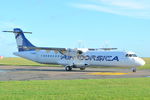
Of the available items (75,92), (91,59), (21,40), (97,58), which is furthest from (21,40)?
(75,92)

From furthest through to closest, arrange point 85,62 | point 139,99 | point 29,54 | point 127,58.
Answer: point 29,54 → point 85,62 → point 127,58 → point 139,99

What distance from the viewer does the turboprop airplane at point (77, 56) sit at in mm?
38719

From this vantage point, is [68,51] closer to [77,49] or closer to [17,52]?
[77,49]

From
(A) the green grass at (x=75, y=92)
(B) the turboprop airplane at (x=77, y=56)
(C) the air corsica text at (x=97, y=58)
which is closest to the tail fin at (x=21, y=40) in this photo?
(B) the turboprop airplane at (x=77, y=56)

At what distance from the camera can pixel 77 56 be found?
142 ft

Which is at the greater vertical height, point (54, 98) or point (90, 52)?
point (90, 52)

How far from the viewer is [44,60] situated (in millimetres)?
48031

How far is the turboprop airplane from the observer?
127ft

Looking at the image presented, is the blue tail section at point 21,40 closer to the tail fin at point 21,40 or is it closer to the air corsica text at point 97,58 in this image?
the tail fin at point 21,40

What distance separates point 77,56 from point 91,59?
2507mm

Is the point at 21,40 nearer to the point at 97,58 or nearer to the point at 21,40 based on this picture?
the point at 21,40

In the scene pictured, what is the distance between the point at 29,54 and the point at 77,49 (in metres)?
10.5

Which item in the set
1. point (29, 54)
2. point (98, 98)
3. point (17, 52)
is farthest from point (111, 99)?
point (17, 52)

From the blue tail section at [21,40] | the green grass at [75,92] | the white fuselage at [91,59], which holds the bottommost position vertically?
the green grass at [75,92]
